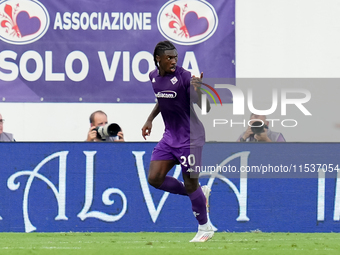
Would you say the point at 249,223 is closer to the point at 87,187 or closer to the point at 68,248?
the point at 87,187

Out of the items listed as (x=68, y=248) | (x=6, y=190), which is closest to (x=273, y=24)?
(x=6, y=190)

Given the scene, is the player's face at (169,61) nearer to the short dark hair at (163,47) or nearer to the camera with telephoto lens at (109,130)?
the short dark hair at (163,47)

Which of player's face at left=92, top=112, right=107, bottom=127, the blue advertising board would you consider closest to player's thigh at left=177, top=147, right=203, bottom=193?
the blue advertising board

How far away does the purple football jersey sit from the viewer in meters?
6.67

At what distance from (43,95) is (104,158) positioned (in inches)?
114

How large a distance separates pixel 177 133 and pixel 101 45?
16.1 ft

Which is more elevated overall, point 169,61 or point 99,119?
point 169,61
